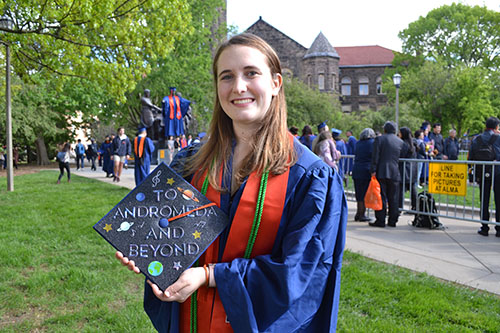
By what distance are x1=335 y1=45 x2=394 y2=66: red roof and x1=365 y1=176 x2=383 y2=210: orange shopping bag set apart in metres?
55.2

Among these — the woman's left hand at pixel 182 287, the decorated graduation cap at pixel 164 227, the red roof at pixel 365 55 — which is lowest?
the woman's left hand at pixel 182 287

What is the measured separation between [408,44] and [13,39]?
142ft

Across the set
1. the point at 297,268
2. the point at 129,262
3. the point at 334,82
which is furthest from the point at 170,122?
the point at 334,82

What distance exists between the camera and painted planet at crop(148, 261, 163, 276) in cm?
147

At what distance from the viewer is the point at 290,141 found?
67.7 inches

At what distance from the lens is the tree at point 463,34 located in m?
40.2

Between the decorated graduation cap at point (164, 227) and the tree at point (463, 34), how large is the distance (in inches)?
1701

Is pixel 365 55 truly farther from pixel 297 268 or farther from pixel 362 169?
pixel 297 268

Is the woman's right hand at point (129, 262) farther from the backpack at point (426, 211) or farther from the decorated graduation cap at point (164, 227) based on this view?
the backpack at point (426, 211)

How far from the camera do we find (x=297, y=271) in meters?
1.43

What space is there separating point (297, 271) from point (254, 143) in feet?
1.83

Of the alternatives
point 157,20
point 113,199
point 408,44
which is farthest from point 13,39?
point 408,44

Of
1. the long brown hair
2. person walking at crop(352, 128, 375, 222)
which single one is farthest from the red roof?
the long brown hair

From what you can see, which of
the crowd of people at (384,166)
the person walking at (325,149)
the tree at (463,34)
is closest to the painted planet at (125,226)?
the crowd of people at (384,166)
